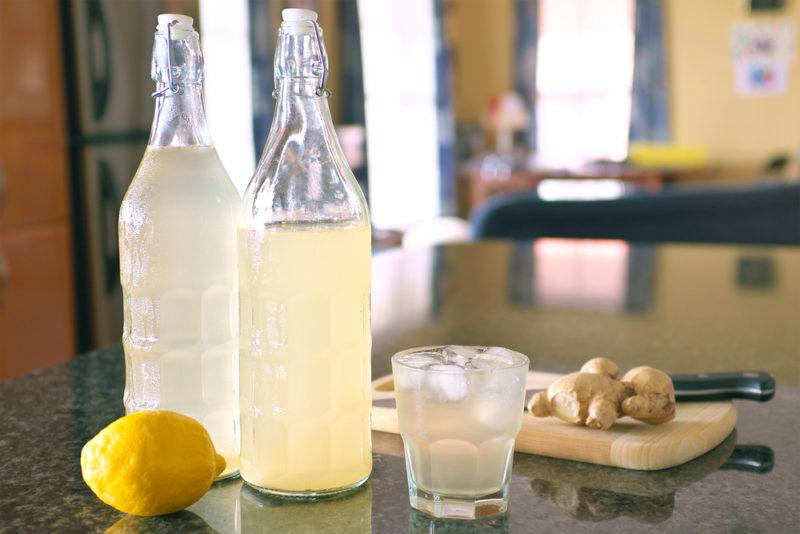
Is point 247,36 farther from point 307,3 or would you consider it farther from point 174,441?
point 174,441

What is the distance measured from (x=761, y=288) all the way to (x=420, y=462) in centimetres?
108

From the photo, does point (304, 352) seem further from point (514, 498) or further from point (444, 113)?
point (444, 113)

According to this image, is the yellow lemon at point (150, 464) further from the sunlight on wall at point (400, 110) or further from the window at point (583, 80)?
the window at point (583, 80)

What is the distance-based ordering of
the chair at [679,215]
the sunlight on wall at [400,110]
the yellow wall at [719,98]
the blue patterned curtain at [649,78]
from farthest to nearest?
the blue patterned curtain at [649,78] < the yellow wall at [719,98] < the sunlight on wall at [400,110] < the chair at [679,215]

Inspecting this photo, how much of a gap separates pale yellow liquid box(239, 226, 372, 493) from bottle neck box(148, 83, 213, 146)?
0.08 m

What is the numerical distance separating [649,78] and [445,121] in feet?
4.94

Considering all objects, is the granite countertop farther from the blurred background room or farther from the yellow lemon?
the blurred background room

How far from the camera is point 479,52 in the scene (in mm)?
7762

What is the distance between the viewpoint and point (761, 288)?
1.52 metres

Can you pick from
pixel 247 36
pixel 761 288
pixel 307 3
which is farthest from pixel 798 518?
pixel 307 3

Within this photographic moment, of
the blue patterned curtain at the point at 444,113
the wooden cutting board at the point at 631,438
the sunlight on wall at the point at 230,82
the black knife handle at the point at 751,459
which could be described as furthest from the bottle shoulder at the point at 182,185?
the blue patterned curtain at the point at 444,113

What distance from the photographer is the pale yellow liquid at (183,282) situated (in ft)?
2.03

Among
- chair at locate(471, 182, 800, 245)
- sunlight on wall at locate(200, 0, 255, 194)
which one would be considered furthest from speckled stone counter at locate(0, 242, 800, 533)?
sunlight on wall at locate(200, 0, 255, 194)

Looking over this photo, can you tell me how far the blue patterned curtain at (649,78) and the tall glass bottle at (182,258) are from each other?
6784 millimetres
